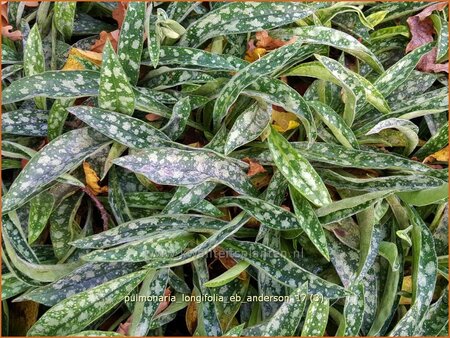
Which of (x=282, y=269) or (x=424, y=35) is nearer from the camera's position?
(x=282, y=269)

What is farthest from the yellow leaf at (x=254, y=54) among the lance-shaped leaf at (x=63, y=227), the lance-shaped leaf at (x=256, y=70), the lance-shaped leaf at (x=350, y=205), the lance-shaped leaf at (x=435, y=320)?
the lance-shaped leaf at (x=435, y=320)

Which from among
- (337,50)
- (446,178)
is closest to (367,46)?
(337,50)

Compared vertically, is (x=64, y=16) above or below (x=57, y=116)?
above

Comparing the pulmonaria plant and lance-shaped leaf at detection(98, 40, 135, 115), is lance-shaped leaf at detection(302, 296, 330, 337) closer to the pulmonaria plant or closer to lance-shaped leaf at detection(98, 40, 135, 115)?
the pulmonaria plant

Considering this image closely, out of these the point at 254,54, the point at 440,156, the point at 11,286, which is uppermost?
the point at 254,54

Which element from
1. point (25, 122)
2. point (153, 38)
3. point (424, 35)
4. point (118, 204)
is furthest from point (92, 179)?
point (424, 35)

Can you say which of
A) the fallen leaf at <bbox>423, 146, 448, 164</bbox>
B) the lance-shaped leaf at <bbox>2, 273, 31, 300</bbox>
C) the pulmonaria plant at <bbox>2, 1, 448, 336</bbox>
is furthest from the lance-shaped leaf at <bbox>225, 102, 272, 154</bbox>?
the lance-shaped leaf at <bbox>2, 273, 31, 300</bbox>

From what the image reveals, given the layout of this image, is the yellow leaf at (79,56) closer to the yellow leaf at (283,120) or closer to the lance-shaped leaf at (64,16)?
the lance-shaped leaf at (64,16)

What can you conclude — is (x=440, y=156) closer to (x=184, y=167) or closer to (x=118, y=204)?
(x=184, y=167)
